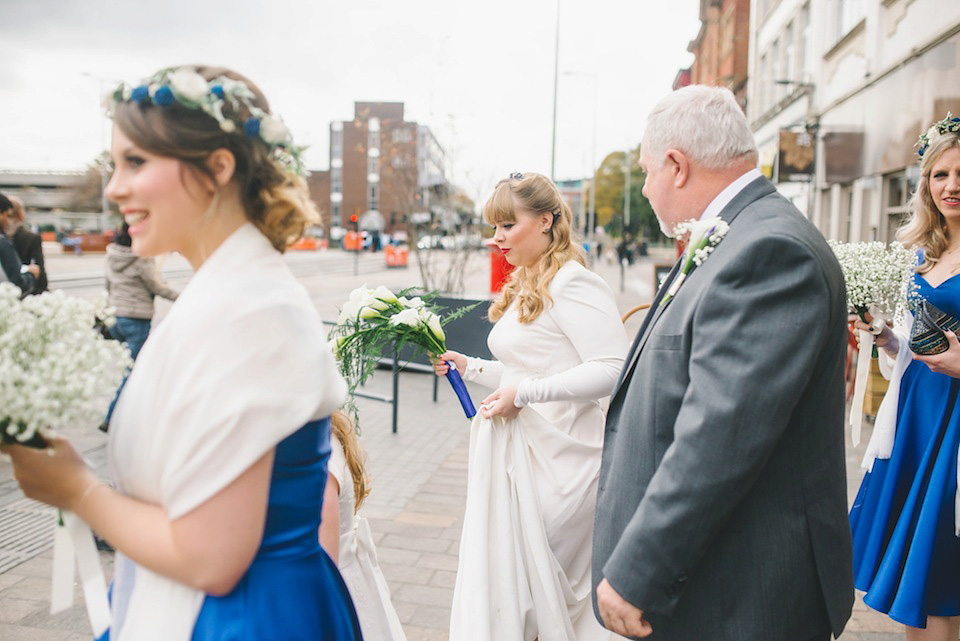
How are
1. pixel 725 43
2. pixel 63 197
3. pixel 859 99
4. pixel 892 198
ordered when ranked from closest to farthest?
1. pixel 892 198
2. pixel 859 99
3. pixel 725 43
4. pixel 63 197

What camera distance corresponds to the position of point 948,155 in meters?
3.02

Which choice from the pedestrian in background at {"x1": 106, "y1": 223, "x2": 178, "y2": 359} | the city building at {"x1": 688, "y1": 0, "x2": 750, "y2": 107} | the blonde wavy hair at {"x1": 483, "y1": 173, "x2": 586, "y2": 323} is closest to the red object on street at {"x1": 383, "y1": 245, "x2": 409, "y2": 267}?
the city building at {"x1": 688, "y1": 0, "x2": 750, "y2": 107}

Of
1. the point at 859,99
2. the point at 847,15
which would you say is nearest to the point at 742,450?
the point at 859,99

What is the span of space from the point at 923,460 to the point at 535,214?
70.9 inches

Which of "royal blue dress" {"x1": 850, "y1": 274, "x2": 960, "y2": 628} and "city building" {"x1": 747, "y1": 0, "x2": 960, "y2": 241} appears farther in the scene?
"city building" {"x1": 747, "y1": 0, "x2": 960, "y2": 241}

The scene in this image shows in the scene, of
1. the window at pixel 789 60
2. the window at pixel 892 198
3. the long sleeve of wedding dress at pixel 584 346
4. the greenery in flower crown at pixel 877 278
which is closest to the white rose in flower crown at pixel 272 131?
the long sleeve of wedding dress at pixel 584 346

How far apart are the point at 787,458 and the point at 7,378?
1636mm

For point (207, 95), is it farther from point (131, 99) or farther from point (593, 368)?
point (593, 368)

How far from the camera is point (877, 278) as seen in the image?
2838 millimetres

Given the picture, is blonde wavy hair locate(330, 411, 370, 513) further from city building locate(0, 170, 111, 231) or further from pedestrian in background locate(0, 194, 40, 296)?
city building locate(0, 170, 111, 231)

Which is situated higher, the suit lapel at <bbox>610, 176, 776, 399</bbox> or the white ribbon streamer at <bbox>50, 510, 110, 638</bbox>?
the suit lapel at <bbox>610, 176, 776, 399</bbox>

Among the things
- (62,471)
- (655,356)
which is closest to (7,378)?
(62,471)

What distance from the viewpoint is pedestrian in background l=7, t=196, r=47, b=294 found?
758 centimetres

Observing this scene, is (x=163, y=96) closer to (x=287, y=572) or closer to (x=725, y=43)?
(x=287, y=572)
